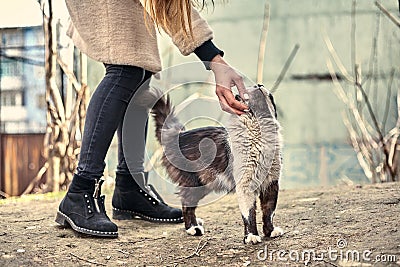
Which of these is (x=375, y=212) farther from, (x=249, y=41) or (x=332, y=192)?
(x=249, y=41)

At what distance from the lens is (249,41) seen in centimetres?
429

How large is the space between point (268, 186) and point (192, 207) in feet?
1.16

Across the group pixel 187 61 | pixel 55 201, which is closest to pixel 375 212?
pixel 55 201

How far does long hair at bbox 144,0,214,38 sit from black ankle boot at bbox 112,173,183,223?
0.72 metres

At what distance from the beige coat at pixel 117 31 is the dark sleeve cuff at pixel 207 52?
0.05 feet

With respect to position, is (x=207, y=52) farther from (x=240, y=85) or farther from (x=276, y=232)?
(x=276, y=232)

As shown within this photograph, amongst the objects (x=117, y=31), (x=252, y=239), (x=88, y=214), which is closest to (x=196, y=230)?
(x=252, y=239)

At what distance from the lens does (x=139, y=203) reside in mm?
2371

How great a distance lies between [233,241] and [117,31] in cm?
83

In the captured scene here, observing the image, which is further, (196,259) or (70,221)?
(70,221)

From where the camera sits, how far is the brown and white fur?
1.91m

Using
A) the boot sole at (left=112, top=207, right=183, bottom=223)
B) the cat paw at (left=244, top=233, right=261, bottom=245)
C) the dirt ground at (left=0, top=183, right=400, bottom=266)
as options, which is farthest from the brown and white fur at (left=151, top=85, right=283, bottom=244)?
the boot sole at (left=112, top=207, right=183, bottom=223)

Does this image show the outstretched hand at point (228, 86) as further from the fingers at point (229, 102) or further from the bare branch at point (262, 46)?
the bare branch at point (262, 46)

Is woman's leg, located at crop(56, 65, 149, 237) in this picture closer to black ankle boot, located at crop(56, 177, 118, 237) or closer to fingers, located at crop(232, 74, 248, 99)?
black ankle boot, located at crop(56, 177, 118, 237)
